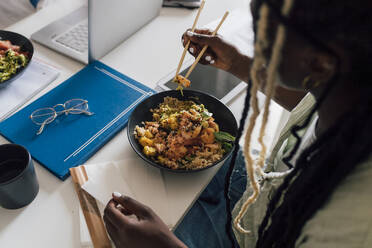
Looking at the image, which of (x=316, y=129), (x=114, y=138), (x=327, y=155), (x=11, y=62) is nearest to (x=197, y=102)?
(x=114, y=138)

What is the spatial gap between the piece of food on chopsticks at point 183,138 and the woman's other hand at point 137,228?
0.16 metres

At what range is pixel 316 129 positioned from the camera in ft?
2.43

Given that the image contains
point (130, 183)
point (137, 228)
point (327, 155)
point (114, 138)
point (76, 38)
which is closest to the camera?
point (327, 155)

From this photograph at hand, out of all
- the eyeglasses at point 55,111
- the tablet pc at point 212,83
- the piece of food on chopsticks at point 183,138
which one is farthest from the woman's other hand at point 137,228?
the tablet pc at point 212,83

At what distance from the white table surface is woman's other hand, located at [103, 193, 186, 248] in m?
0.09

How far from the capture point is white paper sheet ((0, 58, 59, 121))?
101 cm

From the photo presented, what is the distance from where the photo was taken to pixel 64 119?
3.22ft

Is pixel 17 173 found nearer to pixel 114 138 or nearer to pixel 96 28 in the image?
pixel 114 138

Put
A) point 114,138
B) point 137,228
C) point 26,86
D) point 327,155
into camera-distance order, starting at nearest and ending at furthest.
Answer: point 327,155
point 137,228
point 114,138
point 26,86

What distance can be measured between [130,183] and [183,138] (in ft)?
0.63

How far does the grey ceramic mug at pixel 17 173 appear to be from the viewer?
2.38 ft

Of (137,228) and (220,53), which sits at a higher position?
(220,53)

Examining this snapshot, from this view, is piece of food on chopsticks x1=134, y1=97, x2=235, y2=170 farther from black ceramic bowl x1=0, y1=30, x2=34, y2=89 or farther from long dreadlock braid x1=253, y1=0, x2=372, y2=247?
black ceramic bowl x1=0, y1=30, x2=34, y2=89

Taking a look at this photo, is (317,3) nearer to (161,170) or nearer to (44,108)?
(161,170)
